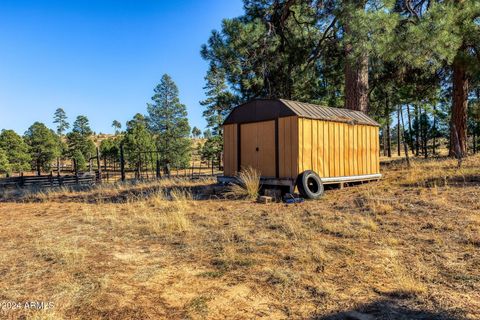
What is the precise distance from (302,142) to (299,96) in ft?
24.8

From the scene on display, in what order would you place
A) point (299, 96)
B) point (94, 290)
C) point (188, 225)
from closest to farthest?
point (94, 290) < point (188, 225) < point (299, 96)

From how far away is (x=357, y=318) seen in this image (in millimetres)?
2508

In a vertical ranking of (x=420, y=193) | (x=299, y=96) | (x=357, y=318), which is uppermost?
(x=299, y=96)

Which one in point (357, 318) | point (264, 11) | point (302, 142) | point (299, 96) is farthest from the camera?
point (299, 96)

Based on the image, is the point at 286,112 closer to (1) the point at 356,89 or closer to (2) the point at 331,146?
(2) the point at 331,146

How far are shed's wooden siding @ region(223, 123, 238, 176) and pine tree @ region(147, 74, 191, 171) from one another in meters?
25.0

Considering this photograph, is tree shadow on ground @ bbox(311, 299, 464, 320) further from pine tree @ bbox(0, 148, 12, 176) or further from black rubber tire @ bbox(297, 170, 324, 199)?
pine tree @ bbox(0, 148, 12, 176)

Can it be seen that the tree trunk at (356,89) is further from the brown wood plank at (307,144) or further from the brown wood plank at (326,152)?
the brown wood plank at (307,144)

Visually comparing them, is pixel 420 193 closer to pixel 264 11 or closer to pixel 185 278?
pixel 185 278

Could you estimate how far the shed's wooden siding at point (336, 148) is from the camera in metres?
8.62

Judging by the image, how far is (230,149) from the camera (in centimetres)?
1059

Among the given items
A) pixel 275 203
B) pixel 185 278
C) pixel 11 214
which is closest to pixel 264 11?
pixel 275 203

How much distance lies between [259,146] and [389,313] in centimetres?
731

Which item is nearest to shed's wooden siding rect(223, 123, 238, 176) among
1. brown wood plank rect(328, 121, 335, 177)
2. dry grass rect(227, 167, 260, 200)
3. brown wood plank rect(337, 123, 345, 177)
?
dry grass rect(227, 167, 260, 200)
